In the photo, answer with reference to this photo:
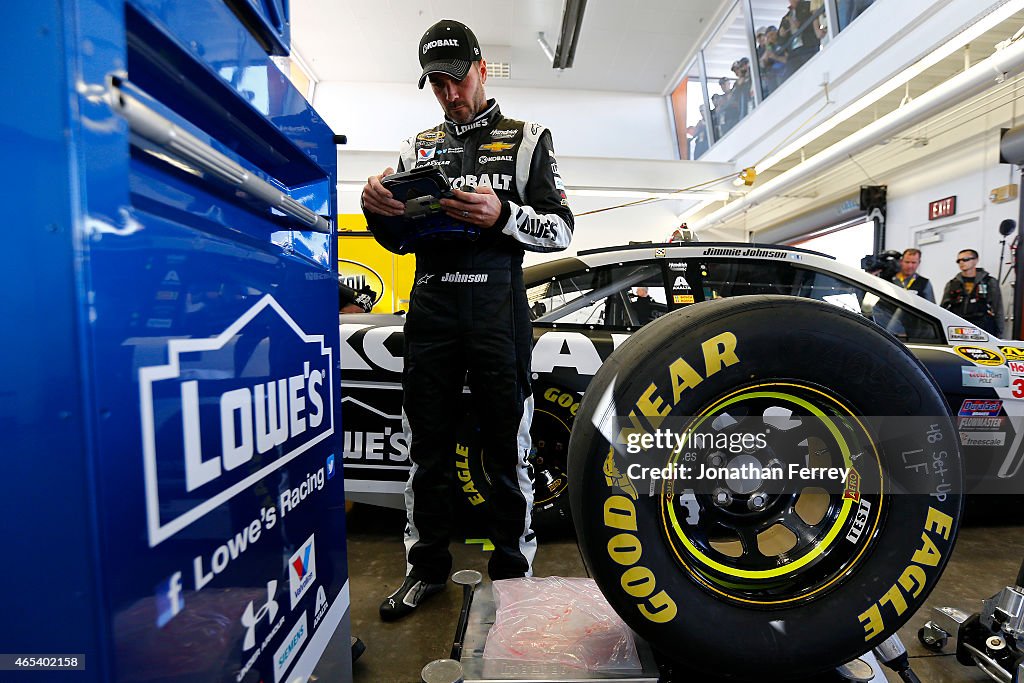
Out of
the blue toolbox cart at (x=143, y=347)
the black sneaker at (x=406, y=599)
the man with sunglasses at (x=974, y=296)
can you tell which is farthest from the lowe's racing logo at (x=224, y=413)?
the man with sunglasses at (x=974, y=296)

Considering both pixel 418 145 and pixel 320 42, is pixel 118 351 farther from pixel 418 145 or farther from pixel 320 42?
pixel 320 42

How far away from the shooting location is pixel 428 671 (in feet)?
3.01

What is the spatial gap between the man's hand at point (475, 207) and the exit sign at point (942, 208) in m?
6.96

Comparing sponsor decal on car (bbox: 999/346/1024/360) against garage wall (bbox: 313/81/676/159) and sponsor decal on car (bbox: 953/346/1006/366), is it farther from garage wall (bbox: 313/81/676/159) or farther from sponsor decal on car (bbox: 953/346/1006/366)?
garage wall (bbox: 313/81/676/159)

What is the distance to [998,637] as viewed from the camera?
47.9 inches

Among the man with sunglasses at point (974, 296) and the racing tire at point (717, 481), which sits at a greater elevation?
the man with sunglasses at point (974, 296)

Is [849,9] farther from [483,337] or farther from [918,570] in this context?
[918,570]

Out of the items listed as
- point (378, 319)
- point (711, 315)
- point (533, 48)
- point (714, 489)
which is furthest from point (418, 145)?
point (533, 48)

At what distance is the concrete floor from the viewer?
4.46ft

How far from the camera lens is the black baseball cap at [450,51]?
4.99ft

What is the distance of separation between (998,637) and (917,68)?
539cm

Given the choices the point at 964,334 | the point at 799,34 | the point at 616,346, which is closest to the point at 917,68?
the point at 799,34

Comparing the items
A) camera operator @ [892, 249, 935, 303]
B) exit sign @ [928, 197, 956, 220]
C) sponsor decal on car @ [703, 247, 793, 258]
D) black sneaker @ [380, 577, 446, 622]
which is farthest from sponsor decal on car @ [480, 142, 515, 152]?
exit sign @ [928, 197, 956, 220]

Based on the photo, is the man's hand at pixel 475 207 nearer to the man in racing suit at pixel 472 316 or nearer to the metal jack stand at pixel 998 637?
the man in racing suit at pixel 472 316
